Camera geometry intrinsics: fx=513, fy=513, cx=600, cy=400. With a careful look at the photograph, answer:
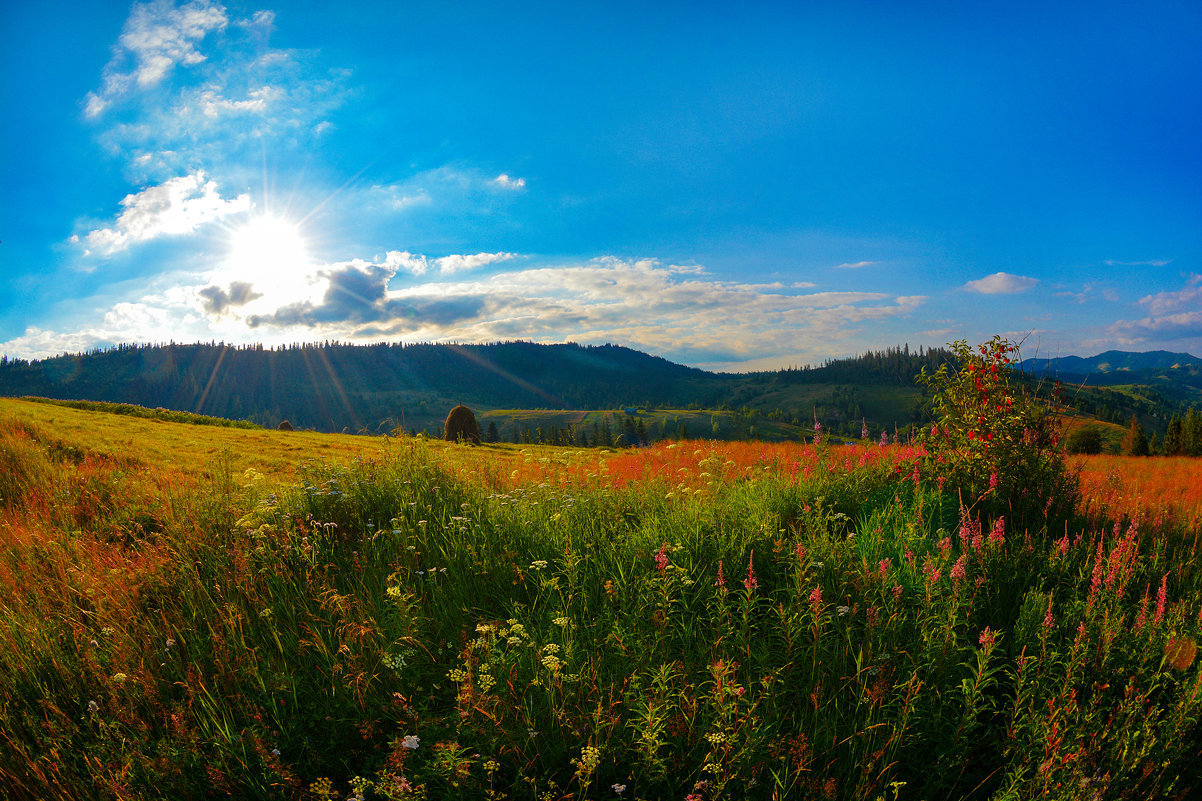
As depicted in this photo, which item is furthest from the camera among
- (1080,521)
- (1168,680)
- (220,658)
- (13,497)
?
(13,497)

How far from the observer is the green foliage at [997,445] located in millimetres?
7938

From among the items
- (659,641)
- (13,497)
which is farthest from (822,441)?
(13,497)

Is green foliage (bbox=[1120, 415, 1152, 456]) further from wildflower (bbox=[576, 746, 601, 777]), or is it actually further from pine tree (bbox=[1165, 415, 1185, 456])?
wildflower (bbox=[576, 746, 601, 777])

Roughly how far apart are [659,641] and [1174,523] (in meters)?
9.94

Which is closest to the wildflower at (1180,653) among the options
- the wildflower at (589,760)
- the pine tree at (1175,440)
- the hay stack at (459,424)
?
the wildflower at (589,760)

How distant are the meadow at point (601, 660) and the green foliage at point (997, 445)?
3.43 ft

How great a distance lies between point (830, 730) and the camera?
3354 millimetres

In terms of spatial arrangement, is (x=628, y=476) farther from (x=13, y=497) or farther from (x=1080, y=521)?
(x=13, y=497)

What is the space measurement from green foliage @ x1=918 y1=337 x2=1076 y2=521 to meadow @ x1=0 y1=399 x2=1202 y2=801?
3.43ft

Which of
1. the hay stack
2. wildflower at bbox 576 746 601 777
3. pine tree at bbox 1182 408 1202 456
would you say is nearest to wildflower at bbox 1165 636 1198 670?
wildflower at bbox 576 746 601 777

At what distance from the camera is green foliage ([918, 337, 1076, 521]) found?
7.94 metres

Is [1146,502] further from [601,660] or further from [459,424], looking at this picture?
[459,424]

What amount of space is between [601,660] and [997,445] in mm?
7594

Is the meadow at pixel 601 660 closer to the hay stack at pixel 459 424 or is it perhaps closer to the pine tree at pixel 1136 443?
the hay stack at pixel 459 424
